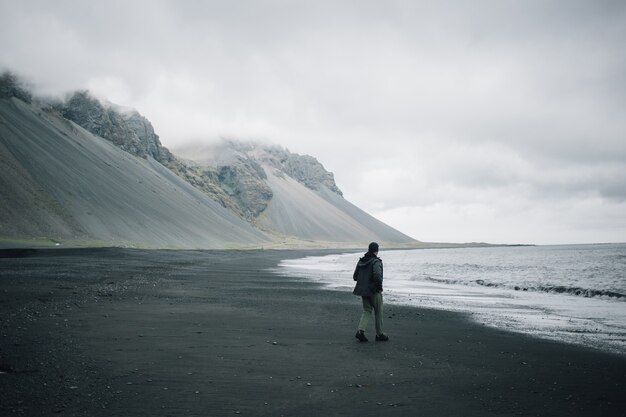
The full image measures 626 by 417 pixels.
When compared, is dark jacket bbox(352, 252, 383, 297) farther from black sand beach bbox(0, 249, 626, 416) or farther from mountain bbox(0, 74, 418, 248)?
mountain bbox(0, 74, 418, 248)

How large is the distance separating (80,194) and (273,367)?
84.1m

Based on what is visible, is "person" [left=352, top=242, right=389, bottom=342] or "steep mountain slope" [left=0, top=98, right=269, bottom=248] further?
"steep mountain slope" [left=0, top=98, right=269, bottom=248]

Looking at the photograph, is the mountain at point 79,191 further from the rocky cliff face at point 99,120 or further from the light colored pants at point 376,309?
the light colored pants at point 376,309

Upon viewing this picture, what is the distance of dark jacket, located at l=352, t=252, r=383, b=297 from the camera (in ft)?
40.7

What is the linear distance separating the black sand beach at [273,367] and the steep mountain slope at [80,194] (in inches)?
2227

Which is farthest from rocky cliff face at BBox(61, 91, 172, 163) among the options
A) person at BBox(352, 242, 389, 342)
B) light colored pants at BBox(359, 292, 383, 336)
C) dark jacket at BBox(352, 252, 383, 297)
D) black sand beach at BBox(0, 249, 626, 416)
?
light colored pants at BBox(359, 292, 383, 336)

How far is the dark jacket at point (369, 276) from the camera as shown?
40.7 ft

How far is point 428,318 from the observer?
55.9 ft

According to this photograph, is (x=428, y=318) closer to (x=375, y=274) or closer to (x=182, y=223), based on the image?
(x=375, y=274)

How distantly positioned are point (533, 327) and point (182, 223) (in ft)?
327

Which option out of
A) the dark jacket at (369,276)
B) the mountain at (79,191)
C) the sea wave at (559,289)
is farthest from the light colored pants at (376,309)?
the mountain at (79,191)

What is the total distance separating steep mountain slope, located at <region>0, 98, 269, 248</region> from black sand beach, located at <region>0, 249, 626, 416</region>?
56557mm

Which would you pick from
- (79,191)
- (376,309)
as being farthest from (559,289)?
(79,191)

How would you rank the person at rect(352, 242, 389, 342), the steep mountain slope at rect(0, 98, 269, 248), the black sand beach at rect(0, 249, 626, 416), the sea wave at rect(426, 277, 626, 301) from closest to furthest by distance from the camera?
the black sand beach at rect(0, 249, 626, 416) → the person at rect(352, 242, 389, 342) → the sea wave at rect(426, 277, 626, 301) → the steep mountain slope at rect(0, 98, 269, 248)
